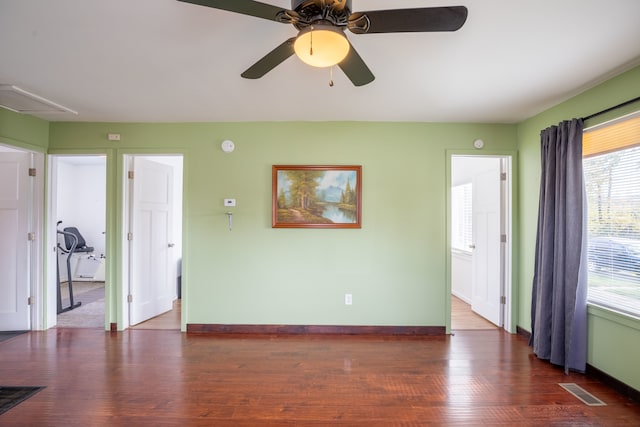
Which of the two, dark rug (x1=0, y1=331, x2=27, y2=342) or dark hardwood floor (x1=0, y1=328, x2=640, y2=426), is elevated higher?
dark rug (x1=0, y1=331, x2=27, y2=342)

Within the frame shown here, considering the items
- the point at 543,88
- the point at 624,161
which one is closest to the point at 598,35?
the point at 543,88

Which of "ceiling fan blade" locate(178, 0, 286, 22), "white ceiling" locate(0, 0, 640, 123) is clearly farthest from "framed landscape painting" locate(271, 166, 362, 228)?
"ceiling fan blade" locate(178, 0, 286, 22)

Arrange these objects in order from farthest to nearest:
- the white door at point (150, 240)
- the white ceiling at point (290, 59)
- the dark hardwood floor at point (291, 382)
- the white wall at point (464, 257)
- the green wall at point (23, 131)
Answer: the white wall at point (464, 257) < the white door at point (150, 240) < the green wall at point (23, 131) < the dark hardwood floor at point (291, 382) < the white ceiling at point (290, 59)

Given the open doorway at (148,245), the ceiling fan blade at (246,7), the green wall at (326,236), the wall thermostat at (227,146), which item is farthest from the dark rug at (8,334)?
the ceiling fan blade at (246,7)

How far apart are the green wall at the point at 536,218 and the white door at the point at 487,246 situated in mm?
271

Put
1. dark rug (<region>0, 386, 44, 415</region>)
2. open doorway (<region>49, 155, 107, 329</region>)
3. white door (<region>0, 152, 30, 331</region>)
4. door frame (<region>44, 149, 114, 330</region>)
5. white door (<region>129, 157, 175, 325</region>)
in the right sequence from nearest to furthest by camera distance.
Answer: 1. dark rug (<region>0, 386, 44, 415</region>)
2. white door (<region>0, 152, 30, 331</region>)
3. door frame (<region>44, 149, 114, 330</region>)
4. white door (<region>129, 157, 175, 325</region>)
5. open doorway (<region>49, 155, 107, 329</region>)

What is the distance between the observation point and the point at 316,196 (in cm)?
348

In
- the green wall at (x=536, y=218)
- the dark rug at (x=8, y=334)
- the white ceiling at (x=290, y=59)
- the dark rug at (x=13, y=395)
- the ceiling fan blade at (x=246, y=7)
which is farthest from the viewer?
the dark rug at (x=8, y=334)

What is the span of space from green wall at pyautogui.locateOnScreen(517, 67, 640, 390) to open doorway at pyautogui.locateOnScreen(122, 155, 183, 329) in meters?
4.09

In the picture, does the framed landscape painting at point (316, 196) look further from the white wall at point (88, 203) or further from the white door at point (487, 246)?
the white wall at point (88, 203)

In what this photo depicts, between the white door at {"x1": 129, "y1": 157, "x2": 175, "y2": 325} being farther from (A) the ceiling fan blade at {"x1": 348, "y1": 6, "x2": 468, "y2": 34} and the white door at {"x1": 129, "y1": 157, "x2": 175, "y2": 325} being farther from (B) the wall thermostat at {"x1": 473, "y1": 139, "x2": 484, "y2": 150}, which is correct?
(B) the wall thermostat at {"x1": 473, "y1": 139, "x2": 484, "y2": 150}

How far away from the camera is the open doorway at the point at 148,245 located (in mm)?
3633

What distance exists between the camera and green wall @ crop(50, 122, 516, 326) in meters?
3.49

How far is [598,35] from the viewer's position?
1848mm
